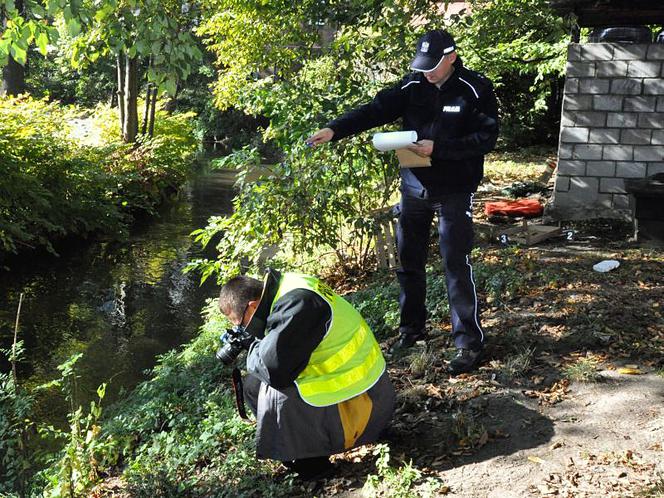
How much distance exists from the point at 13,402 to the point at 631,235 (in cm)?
649

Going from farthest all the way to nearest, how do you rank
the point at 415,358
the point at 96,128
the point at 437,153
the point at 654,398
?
the point at 96,128
the point at 415,358
the point at 437,153
the point at 654,398

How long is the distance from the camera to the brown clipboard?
157 cm

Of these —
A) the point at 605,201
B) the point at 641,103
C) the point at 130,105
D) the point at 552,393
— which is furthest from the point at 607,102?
the point at 130,105

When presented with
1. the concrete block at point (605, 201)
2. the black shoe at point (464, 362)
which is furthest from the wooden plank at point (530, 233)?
the black shoe at point (464, 362)

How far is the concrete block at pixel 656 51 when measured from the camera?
816 centimetres

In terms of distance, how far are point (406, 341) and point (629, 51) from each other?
17.5 ft

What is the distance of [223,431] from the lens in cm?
448

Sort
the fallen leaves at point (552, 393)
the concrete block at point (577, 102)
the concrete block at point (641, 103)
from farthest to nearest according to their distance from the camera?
1. the concrete block at point (577, 102)
2. the concrete block at point (641, 103)
3. the fallen leaves at point (552, 393)

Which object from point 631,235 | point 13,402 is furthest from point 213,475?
point 631,235

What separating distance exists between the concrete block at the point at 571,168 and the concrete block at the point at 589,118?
0.47 meters

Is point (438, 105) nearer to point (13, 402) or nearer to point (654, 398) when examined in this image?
point (654, 398)

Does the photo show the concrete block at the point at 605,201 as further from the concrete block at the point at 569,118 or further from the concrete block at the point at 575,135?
the concrete block at the point at 569,118

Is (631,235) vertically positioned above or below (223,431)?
above

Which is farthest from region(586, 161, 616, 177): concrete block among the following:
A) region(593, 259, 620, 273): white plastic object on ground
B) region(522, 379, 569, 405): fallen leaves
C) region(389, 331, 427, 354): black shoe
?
region(522, 379, 569, 405): fallen leaves
